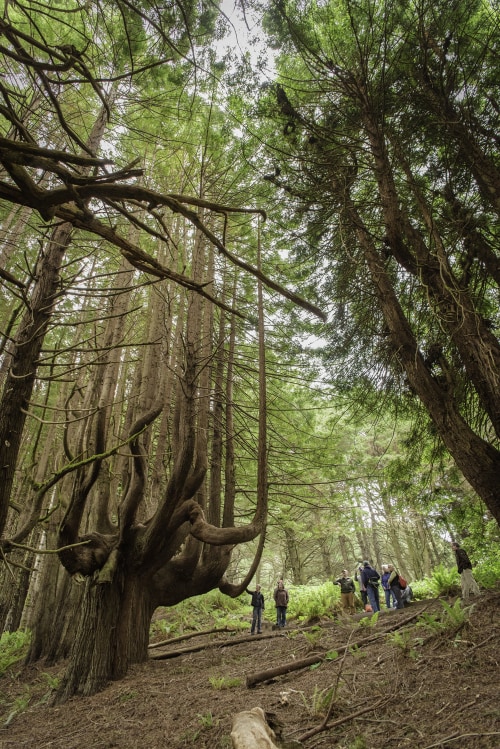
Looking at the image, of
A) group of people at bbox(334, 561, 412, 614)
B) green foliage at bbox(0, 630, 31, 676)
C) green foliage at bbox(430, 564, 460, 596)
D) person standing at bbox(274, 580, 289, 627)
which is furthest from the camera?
person standing at bbox(274, 580, 289, 627)

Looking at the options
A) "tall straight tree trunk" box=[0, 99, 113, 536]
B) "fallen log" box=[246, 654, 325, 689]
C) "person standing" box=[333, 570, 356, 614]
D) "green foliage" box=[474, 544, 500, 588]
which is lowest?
"fallen log" box=[246, 654, 325, 689]

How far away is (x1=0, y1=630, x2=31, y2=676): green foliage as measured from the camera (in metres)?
7.76

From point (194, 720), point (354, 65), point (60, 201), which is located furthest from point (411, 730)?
point (354, 65)

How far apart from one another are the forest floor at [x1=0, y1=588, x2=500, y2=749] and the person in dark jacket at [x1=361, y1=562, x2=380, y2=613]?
5.15 metres

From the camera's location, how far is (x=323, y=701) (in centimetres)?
333

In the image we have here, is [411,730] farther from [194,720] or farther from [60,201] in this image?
[60,201]

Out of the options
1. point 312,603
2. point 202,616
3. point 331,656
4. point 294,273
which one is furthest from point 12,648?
point 294,273

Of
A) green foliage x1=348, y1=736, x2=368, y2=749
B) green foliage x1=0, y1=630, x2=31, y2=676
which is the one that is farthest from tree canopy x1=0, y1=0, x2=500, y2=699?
green foliage x1=348, y1=736, x2=368, y2=749

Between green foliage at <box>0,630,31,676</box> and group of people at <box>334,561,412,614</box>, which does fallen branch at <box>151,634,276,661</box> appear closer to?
green foliage at <box>0,630,31,676</box>

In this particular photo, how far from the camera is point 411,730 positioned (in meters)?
2.80

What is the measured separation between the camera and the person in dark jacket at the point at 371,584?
10406 mm

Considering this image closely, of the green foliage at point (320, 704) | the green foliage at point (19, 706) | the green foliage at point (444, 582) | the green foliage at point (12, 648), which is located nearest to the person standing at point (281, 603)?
the green foliage at point (444, 582)

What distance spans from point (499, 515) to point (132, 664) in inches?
214

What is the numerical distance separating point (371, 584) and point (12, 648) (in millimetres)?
9568
